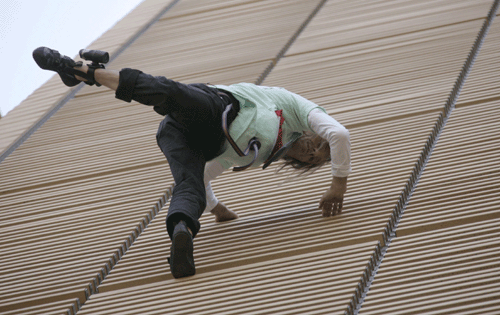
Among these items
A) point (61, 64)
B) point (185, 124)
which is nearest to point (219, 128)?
point (185, 124)

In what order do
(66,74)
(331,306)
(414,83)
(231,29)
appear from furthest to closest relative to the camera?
(231,29)
(414,83)
(66,74)
(331,306)

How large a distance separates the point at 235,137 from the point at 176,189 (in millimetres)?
406

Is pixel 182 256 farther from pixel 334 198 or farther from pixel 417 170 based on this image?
pixel 417 170

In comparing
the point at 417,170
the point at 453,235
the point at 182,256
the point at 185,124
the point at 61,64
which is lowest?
the point at 417,170

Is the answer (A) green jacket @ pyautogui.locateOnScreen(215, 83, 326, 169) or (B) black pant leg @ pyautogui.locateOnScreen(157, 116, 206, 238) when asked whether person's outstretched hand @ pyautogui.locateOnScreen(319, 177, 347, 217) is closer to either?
(A) green jacket @ pyautogui.locateOnScreen(215, 83, 326, 169)

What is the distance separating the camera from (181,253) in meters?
2.89

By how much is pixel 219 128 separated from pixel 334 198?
668 mm

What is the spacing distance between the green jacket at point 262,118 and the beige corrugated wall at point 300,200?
1.41 feet

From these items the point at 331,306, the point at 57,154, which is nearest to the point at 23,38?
the point at 57,154

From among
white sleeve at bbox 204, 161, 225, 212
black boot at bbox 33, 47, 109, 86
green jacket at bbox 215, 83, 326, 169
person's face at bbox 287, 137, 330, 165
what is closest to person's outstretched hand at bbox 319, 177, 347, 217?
person's face at bbox 287, 137, 330, 165

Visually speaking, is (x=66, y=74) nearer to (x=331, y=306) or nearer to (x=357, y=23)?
(x=331, y=306)

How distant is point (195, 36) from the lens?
24.8 feet

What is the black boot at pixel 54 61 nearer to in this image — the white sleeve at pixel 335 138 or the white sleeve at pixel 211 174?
the white sleeve at pixel 211 174

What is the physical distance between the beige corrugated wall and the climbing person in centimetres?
28
